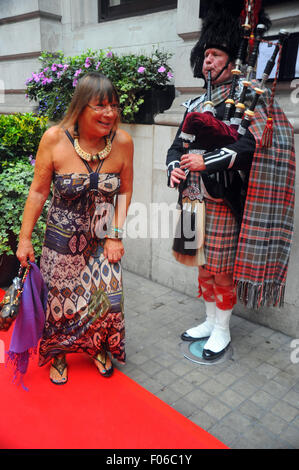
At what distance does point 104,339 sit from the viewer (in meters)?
2.77

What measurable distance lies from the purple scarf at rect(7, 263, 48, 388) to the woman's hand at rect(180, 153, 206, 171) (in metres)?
1.23

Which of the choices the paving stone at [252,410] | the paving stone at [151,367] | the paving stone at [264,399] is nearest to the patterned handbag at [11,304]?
the paving stone at [151,367]

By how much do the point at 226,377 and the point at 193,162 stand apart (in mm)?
1678

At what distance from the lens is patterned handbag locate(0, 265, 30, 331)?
7.94 feet

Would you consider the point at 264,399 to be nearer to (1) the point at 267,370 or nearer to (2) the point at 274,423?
(2) the point at 274,423

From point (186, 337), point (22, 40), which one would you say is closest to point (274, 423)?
point (186, 337)

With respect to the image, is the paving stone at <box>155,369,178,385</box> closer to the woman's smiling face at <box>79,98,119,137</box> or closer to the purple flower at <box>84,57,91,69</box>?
the woman's smiling face at <box>79,98,119,137</box>

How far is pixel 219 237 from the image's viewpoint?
111 inches

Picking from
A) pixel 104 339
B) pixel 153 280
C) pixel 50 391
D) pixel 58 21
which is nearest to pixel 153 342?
pixel 104 339

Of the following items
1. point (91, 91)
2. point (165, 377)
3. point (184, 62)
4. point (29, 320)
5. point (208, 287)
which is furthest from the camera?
point (184, 62)

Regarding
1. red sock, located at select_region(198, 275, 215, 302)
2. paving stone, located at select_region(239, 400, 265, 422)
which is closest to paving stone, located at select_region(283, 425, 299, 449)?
paving stone, located at select_region(239, 400, 265, 422)
